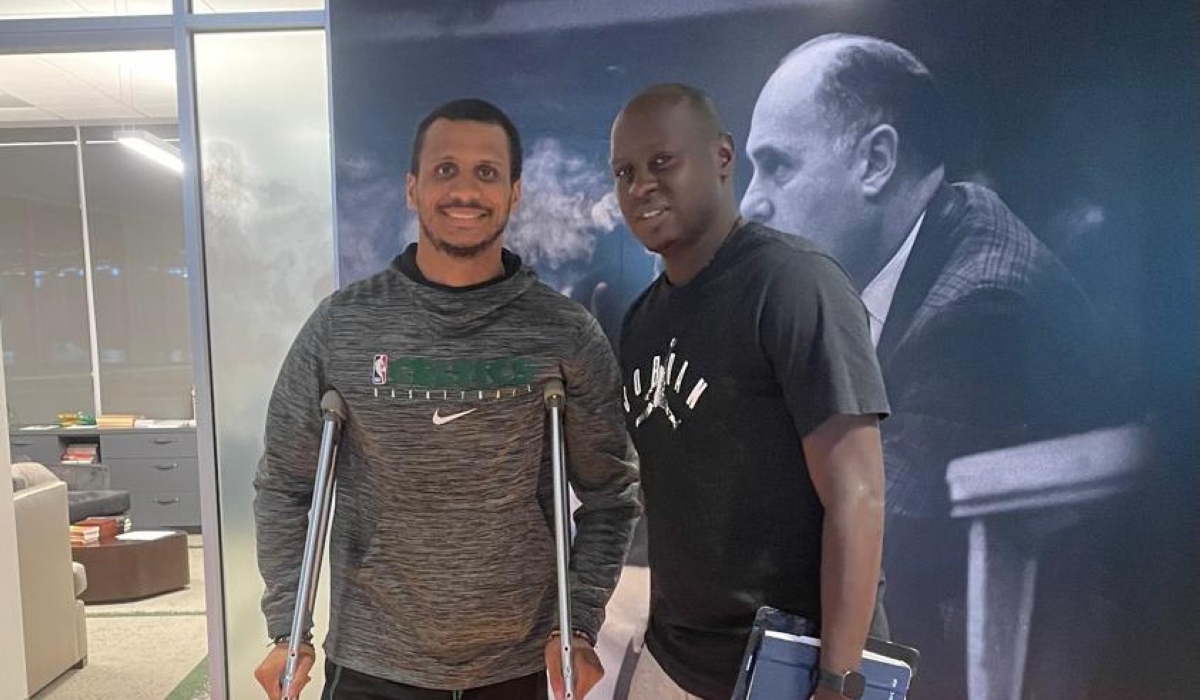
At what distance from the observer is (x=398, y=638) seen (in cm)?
170

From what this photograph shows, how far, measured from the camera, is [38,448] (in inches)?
257

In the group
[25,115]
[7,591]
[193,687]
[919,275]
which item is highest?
[25,115]

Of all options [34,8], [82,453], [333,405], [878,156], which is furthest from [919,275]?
[82,453]

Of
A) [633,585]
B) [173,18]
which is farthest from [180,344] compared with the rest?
[633,585]

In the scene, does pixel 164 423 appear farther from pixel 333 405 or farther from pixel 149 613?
pixel 333 405

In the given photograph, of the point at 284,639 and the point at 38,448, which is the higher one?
the point at 284,639

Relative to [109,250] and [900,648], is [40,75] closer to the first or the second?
[109,250]

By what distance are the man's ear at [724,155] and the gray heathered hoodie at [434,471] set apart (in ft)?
1.47

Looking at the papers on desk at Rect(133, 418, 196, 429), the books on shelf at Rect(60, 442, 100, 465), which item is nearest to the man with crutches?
the papers on desk at Rect(133, 418, 196, 429)

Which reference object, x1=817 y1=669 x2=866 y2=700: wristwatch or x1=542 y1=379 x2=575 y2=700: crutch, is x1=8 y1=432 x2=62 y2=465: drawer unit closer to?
x1=542 y1=379 x2=575 y2=700: crutch

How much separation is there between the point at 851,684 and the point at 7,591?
3196 millimetres

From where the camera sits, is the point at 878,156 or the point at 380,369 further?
the point at 878,156

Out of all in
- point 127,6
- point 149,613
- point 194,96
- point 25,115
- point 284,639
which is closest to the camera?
point 284,639

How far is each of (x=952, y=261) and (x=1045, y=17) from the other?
78cm
